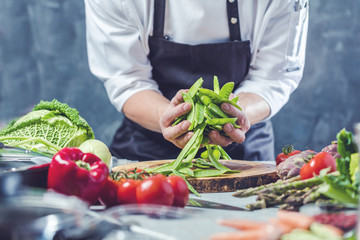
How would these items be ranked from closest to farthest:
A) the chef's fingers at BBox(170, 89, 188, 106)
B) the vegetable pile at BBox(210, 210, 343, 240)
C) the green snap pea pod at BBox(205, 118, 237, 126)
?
the vegetable pile at BBox(210, 210, 343, 240) → the green snap pea pod at BBox(205, 118, 237, 126) → the chef's fingers at BBox(170, 89, 188, 106)

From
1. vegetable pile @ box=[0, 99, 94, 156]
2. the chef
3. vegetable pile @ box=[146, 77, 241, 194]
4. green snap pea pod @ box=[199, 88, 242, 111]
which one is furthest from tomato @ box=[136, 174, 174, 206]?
the chef

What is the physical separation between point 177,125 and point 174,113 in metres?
0.05

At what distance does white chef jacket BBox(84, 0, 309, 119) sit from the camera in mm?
2182

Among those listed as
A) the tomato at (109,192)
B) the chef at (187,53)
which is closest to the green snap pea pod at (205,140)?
the chef at (187,53)

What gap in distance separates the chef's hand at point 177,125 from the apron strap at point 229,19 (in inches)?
19.0

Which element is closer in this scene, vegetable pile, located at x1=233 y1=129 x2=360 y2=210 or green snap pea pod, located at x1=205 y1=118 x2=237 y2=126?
vegetable pile, located at x1=233 y1=129 x2=360 y2=210

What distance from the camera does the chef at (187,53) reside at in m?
2.18

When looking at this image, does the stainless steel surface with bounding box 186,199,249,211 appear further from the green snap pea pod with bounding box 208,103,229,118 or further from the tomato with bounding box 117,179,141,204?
the green snap pea pod with bounding box 208,103,229,118

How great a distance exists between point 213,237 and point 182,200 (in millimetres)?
434

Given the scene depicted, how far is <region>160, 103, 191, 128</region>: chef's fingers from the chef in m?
0.21

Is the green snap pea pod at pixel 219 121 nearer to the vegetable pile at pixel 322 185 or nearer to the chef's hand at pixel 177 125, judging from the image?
the chef's hand at pixel 177 125

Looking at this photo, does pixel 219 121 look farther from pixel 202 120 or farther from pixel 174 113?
pixel 174 113

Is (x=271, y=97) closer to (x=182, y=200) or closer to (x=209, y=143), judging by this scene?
(x=209, y=143)

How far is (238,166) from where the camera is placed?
1.90 m
